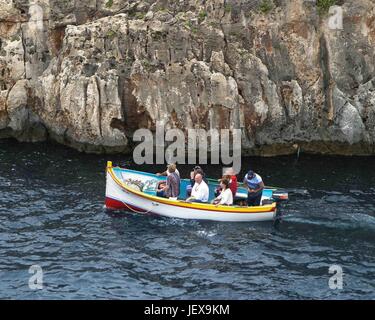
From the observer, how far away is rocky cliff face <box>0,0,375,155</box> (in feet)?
99.7

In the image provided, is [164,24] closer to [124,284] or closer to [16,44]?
[16,44]

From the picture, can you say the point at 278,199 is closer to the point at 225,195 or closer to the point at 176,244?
the point at 225,195

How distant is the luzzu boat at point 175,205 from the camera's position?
2361 cm

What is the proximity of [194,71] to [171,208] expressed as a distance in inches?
354

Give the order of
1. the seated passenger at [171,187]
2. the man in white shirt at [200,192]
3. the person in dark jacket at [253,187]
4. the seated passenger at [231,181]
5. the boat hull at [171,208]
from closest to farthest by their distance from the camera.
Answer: the boat hull at [171,208]
the person in dark jacket at [253,187]
the seated passenger at [231,181]
the man in white shirt at [200,192]
the seated passenger at [171,187]

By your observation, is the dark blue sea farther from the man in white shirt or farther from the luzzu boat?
the man in white shirt

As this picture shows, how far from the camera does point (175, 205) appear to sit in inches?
940

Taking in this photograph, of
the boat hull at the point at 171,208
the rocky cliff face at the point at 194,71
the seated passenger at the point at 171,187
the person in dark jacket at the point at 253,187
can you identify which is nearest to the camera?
the boat hull at the point at 171,208

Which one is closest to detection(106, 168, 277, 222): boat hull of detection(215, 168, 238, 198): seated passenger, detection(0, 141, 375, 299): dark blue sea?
detection(0, 141, 375, 299): dark blue sea

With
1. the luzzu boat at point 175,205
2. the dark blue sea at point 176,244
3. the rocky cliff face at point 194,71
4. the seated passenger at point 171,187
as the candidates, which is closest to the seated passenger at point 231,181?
the luzzu boat at point 175,205

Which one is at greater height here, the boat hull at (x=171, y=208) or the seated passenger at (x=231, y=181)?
the seated passenger at (x=231, y=181)

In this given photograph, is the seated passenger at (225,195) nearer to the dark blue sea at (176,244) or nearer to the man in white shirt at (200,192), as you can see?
the man in white shirt at (200,192)

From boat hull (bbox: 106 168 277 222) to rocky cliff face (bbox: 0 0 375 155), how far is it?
263 inches

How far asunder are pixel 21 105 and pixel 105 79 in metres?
5.46
